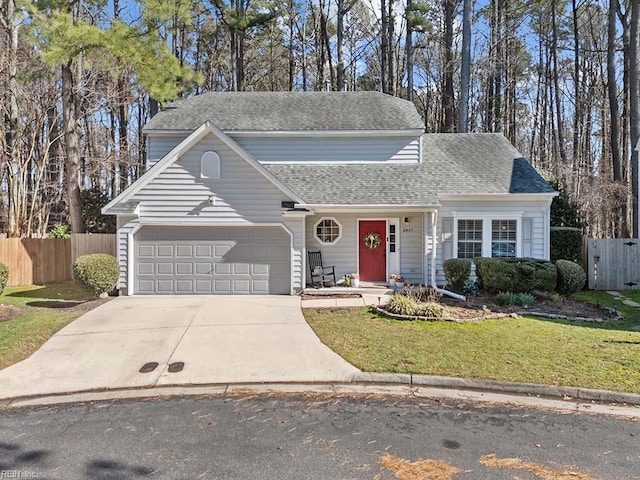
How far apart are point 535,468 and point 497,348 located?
10.8 feet

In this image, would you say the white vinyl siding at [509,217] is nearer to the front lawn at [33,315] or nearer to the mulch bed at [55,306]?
the mulch bed at [55,306]

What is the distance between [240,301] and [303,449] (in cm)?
688

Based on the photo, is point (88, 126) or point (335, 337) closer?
point (335, 337)

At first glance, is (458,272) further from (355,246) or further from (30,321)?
(30,321)

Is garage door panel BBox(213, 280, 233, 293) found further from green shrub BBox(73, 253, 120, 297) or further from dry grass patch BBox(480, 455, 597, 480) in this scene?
dry grass patch BBox(480, 455, 597, 480)

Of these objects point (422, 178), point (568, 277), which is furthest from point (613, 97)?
point (568, 277)

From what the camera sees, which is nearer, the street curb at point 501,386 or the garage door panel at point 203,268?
the street curb at point 501,386

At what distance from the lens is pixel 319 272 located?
40.2 ft

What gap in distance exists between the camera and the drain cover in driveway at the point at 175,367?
5.84 m

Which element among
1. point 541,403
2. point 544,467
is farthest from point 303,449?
point 541,403

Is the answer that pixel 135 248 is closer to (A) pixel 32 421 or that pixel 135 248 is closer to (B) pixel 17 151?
(A) pixel 32 421

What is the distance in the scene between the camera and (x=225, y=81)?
92.3ft

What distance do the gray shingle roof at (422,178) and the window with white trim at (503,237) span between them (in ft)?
3.46

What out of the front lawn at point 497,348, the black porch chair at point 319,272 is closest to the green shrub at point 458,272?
the front lawn at point 497,348
